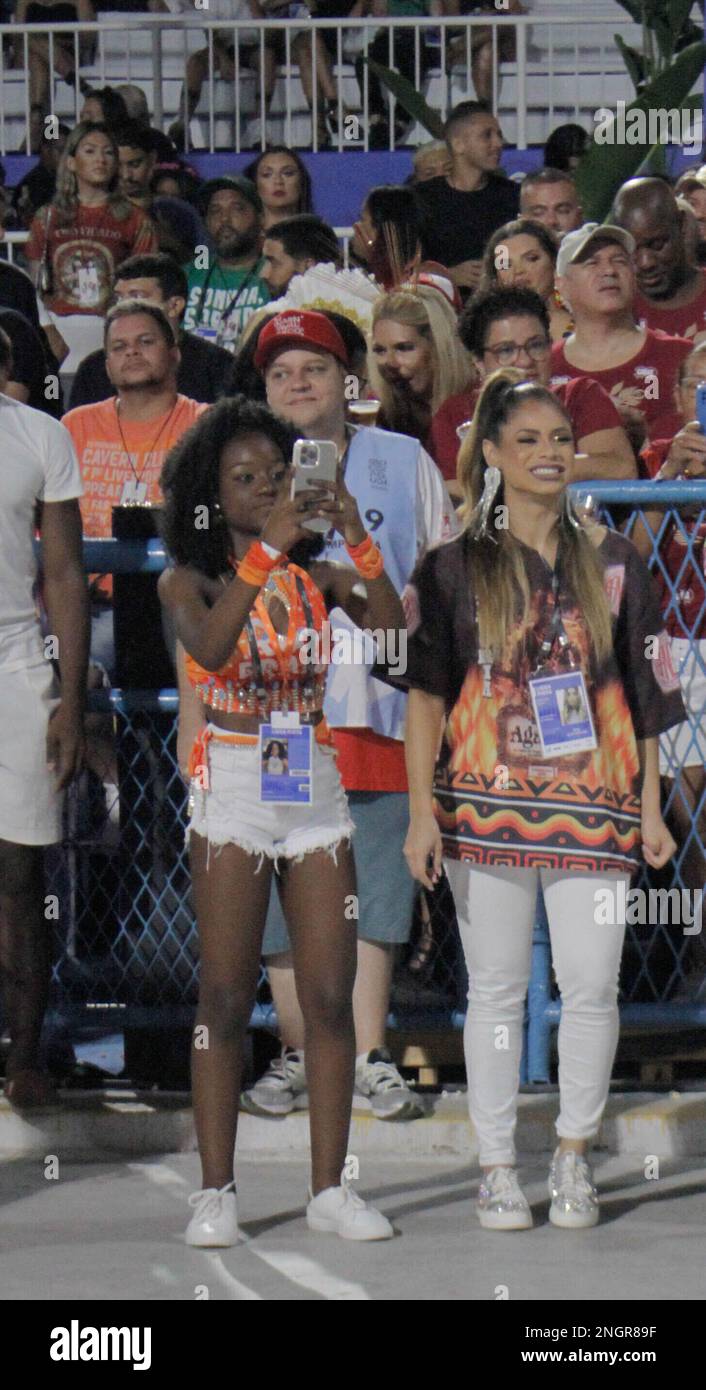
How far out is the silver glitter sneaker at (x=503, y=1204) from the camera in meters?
5.08

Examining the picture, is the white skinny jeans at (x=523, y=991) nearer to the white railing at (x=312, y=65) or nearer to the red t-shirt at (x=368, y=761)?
the red t-shirt at (x=368, y=761)

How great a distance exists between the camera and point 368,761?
230 inches

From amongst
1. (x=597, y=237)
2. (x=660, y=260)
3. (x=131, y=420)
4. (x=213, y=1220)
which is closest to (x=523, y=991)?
(x=213, y=1220)

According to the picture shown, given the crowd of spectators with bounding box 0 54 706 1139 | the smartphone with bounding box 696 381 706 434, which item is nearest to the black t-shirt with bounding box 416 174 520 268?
the crowd of spectators with bounding box 0 54 706 1139

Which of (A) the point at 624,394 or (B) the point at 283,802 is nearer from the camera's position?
(B) the point at 283,802

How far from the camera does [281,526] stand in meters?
4.78

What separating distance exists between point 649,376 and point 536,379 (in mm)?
986

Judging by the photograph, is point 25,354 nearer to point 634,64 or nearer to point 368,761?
point 368,761

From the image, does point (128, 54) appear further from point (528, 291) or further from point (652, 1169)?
point (652, 1169)

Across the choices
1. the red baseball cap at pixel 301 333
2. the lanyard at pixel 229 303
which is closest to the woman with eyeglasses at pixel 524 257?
the lanyard at pixel 229 303

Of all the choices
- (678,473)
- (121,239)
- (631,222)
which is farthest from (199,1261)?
(121,239)

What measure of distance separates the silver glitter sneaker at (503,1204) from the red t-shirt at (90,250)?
5982 mm

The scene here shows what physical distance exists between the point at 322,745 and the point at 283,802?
6.9 inches

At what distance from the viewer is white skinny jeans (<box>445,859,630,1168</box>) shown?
5090mm
